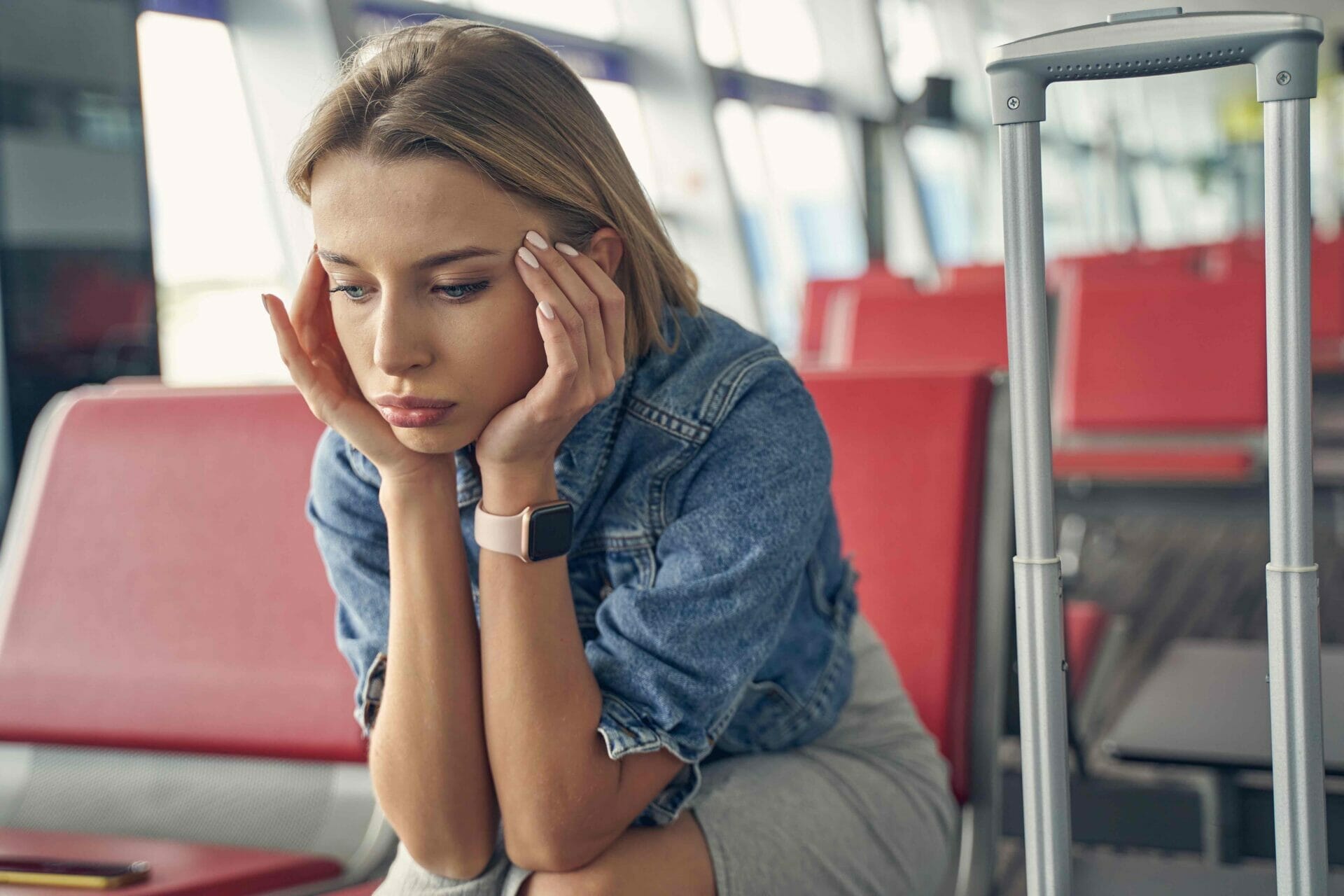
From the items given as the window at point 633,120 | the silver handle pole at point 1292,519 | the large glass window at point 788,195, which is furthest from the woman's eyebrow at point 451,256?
the large glass window at point 788,195

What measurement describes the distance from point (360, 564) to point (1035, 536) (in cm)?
60

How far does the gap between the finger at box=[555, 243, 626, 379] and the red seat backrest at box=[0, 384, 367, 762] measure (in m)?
0.62

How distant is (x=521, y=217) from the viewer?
893mm

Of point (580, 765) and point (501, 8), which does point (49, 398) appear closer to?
point (580, 765)

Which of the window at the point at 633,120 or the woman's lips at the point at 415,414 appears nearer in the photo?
the woman's lips at the point at 415,414

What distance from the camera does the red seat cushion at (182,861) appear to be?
3.84 feet

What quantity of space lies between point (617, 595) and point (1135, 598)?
3.70 metres

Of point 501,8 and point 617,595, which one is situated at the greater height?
point 501,8

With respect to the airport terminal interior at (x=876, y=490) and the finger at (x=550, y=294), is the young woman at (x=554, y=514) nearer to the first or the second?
the finger at (x=550, y=294)

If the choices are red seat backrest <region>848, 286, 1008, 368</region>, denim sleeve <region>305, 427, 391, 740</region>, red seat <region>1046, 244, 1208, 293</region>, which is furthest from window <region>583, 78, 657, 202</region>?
denim sleeve <region>305, 427, 391, 740</region>

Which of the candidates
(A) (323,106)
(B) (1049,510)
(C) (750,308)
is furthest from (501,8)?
(B) (1049,510)

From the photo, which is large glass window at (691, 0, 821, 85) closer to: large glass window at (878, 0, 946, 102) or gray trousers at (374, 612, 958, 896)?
large glass window at (878, 0, 946, 102)

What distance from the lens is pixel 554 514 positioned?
924mm

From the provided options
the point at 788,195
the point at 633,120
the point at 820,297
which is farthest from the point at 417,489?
the point at 788,195
